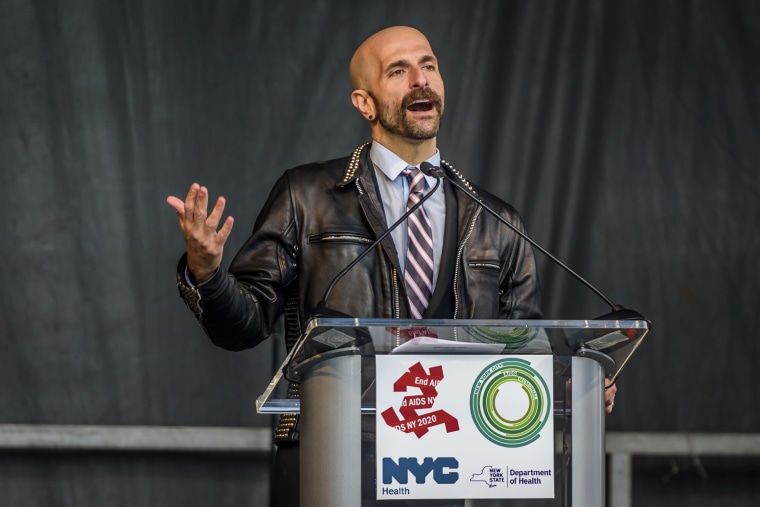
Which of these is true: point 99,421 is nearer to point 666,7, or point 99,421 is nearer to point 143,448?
point 143,448

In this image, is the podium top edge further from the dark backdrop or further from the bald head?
the dark backdrop

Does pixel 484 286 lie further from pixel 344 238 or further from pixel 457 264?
pixel 344 238

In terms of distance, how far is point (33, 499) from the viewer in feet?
11.5

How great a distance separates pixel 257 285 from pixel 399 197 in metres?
0.38

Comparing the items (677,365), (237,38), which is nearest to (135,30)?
(237,38)

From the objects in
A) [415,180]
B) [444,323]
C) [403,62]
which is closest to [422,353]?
[444,323]

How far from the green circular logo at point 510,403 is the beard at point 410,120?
1.04m

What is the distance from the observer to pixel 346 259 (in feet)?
7.97

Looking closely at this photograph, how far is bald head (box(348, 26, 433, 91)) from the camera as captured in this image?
266 cm

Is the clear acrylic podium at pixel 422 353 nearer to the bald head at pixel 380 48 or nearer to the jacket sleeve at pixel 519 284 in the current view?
the jacket sleeve at pixel 519 284

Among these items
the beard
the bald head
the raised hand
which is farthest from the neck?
the raised hand

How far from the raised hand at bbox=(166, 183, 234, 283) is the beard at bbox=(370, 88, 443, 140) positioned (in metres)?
0.71

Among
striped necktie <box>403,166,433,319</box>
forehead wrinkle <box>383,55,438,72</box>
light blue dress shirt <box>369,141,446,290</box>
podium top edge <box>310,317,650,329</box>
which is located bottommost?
podium top edge <box>310,317,650,329</box>

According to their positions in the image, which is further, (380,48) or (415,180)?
(380,48)
